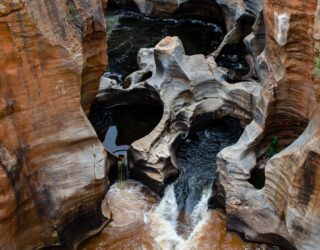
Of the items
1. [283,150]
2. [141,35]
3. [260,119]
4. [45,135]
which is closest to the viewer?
[45,135]

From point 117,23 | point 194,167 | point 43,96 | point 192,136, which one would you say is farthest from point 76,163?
point 117,23

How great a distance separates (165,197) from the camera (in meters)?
10.9

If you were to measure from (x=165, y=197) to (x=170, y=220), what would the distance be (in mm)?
663

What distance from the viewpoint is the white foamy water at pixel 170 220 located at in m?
9.89

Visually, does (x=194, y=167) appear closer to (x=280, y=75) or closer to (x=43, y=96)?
(x=280, y=75)

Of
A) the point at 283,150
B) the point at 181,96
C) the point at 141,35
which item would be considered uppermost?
the point at 283,150

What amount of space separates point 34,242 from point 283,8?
21.6 ft

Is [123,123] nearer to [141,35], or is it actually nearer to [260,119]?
[260,119]

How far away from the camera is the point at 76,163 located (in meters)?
9.14

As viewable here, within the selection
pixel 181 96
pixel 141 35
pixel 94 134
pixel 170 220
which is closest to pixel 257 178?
pixel 170 220

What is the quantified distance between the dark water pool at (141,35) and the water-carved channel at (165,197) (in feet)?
2.08

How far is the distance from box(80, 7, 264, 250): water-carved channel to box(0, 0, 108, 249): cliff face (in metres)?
0.88

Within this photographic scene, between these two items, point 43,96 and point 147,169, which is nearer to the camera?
point 43,96

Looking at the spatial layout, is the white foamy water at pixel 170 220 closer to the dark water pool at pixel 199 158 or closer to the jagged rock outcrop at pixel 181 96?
the dark water pool at pixel 199 158
